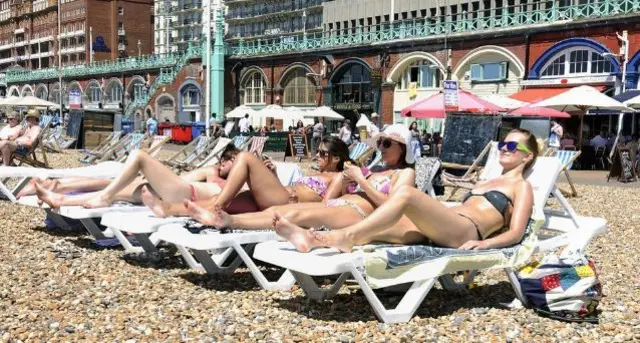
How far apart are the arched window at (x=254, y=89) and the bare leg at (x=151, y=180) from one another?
35.1m

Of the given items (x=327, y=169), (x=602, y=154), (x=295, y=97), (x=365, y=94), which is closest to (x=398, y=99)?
(x=365, y=94)

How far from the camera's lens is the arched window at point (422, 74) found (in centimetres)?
3082

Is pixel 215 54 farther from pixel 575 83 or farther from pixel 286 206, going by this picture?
pixel 286 206

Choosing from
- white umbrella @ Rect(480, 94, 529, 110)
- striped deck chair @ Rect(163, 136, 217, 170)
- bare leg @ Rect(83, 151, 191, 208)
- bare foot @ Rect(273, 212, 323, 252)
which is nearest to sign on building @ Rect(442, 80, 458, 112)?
white umbrella @ Rect(480, 94, 529, 110)

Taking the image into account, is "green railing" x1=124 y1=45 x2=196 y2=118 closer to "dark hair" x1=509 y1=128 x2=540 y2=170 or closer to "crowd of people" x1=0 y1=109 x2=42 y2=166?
"crowd of people" x1=0 y1=109 x2=42 y2=166

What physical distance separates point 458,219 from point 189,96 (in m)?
41.2

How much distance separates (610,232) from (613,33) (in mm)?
17589

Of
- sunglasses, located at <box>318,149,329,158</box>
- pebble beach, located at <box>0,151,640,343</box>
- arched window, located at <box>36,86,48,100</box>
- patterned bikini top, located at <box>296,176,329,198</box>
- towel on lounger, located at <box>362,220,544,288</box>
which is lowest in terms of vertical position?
pebble beach, located at <box>0,151,640,343</box>

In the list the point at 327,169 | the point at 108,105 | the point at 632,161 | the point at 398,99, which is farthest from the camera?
the point at 108,105

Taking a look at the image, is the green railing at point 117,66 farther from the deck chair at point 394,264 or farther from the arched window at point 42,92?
the deck chair at point 394,264

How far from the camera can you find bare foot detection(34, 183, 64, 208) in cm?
625

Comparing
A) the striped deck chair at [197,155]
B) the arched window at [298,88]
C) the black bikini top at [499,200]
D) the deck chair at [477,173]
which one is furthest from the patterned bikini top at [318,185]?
the arched window at [298,88]

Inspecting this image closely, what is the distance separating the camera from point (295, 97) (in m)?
38.7

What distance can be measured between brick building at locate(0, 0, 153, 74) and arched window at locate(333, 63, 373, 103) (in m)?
48.5
